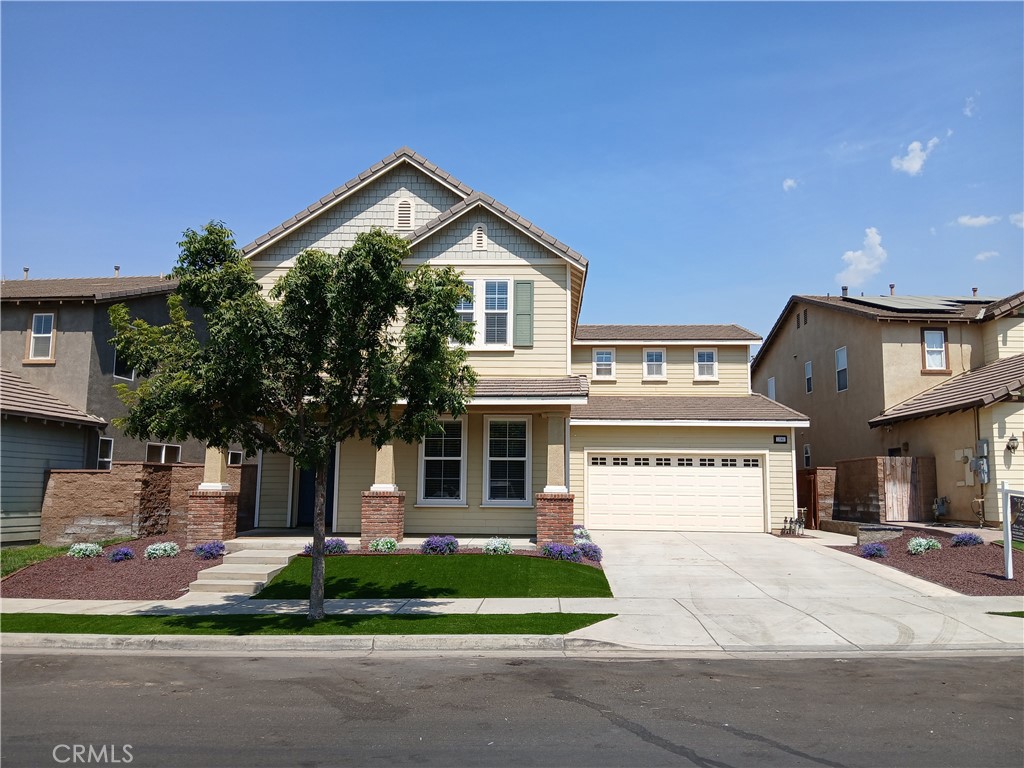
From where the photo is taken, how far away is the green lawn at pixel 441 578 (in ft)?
43.6

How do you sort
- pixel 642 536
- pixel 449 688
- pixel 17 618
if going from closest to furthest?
pixel 449 688 → pixel 17 618 → pixel 642 536

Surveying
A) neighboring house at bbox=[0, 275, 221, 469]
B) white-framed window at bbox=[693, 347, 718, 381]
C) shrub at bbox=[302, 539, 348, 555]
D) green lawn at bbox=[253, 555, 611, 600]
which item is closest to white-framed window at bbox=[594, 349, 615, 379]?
white-framed window at bbox=[693, 347, 718, 381]

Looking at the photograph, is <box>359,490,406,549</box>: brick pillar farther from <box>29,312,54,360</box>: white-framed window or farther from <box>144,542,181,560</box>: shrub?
<box>29,312,54,360</box>: white-framed window

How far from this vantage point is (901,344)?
2408cm

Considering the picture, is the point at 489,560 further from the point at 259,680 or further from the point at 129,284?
the point at 129,284

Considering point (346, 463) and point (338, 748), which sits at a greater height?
point (346, 463)

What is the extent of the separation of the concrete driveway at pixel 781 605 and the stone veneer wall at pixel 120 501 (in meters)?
10.4

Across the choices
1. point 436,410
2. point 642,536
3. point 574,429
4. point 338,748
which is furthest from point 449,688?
point 574,429

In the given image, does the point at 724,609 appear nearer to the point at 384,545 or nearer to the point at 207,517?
the point at 384,545

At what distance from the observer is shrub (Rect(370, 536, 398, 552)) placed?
51.7ft

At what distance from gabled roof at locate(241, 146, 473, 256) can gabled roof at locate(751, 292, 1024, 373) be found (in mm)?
14021

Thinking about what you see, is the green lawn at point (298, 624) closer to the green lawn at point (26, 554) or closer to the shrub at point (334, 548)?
the shrub at point (334, 548)

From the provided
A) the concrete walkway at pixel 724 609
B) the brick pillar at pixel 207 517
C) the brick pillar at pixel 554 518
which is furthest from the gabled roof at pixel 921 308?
the brick pillar at pixel 207 517

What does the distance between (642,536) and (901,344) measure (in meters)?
11.1
